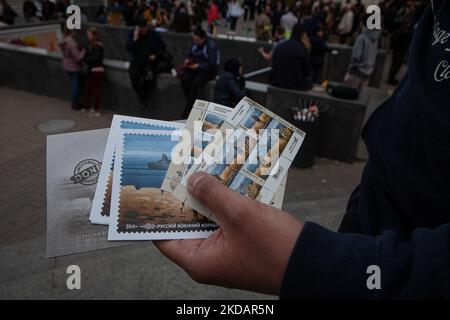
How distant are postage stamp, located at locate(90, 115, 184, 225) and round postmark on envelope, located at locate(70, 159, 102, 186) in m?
0.05

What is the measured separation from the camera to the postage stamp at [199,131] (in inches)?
46.1

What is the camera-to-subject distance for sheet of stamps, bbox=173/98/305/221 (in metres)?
1.16

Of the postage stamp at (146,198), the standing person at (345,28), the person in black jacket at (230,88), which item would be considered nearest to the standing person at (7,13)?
the person in black jacket at (230,88)

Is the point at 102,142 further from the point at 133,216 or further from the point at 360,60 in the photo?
the point at 360,60

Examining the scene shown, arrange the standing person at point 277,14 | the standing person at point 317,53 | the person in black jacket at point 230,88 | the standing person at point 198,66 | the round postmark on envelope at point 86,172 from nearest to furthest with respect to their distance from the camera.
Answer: the round postmark on envelope at point 86,172, the person in black jacket at point 230,88, the standing person at point 198,66, the standing person at point 317,53, the standing person at point 277,14

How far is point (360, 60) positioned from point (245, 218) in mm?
6999

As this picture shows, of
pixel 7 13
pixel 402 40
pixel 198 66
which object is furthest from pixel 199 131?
pixel 7 13

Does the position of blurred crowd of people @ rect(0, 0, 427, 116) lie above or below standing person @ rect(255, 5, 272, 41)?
below

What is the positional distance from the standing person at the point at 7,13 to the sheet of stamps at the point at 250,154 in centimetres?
995

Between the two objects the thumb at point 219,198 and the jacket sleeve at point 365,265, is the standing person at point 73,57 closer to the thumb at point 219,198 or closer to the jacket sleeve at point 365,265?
the thumb at point 219,198

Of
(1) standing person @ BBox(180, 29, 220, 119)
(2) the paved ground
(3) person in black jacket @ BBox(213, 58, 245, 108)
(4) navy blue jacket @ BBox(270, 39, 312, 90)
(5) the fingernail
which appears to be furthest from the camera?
(1) standing person @ BBox(180, 29, 220, 119)

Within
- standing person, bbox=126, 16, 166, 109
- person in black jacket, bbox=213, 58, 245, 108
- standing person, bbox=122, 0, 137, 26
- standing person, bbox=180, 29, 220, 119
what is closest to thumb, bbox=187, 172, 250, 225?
person in black jacket, bbox=213, 58, 245, 108

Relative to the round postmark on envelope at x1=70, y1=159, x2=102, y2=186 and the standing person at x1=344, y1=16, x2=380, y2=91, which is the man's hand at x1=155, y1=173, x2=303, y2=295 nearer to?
the round postmark on envelope at x1=70, y1=159, x2=102, y2=186

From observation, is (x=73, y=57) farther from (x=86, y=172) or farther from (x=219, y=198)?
(x=219, y=198)
